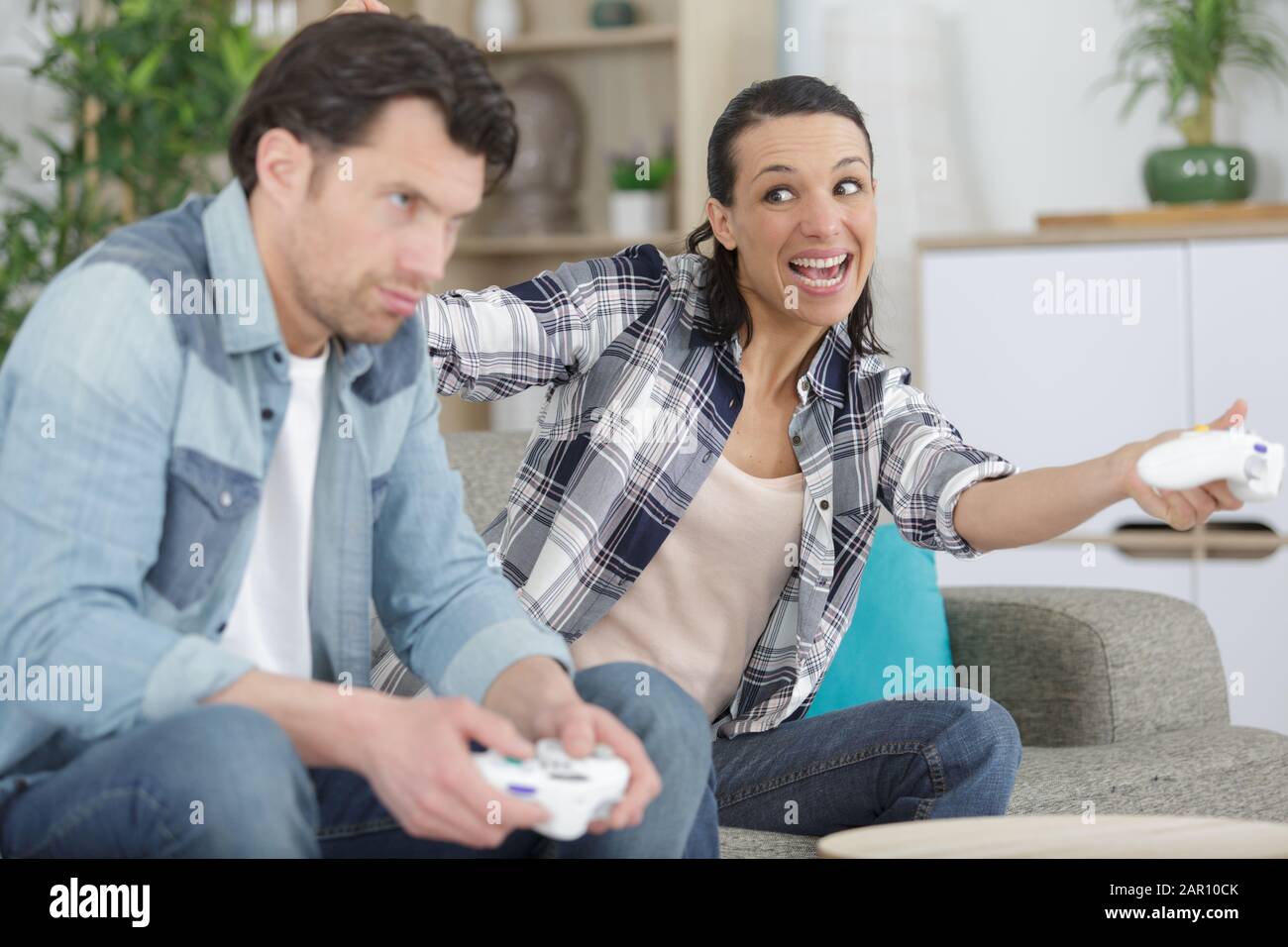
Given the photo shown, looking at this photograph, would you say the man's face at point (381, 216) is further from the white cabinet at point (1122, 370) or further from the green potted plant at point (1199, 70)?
the green potted plant at point (1199, 70)

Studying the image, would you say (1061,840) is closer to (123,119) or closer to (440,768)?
(440,768)

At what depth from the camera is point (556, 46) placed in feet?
12.5

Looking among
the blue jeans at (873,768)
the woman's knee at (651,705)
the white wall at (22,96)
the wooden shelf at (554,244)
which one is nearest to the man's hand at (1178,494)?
the blue jeans at (873,768)

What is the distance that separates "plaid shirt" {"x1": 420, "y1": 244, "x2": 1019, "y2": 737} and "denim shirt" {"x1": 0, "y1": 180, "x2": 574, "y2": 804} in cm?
39

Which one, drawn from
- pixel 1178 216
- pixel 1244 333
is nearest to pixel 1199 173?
pixel 1178 216

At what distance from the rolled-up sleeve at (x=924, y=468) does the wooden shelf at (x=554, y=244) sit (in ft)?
6.53

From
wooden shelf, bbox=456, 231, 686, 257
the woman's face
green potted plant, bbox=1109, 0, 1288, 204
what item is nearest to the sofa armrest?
the woman's face

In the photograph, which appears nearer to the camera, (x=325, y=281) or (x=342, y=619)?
(x=325, y=281)

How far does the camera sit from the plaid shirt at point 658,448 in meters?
1.66

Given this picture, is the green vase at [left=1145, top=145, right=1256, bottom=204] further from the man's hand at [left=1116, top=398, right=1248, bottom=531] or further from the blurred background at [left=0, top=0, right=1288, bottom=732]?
the man's hand at [left=1116, top=398, right=1248, bottom=531]

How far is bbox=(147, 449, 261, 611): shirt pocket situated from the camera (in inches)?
40.9
